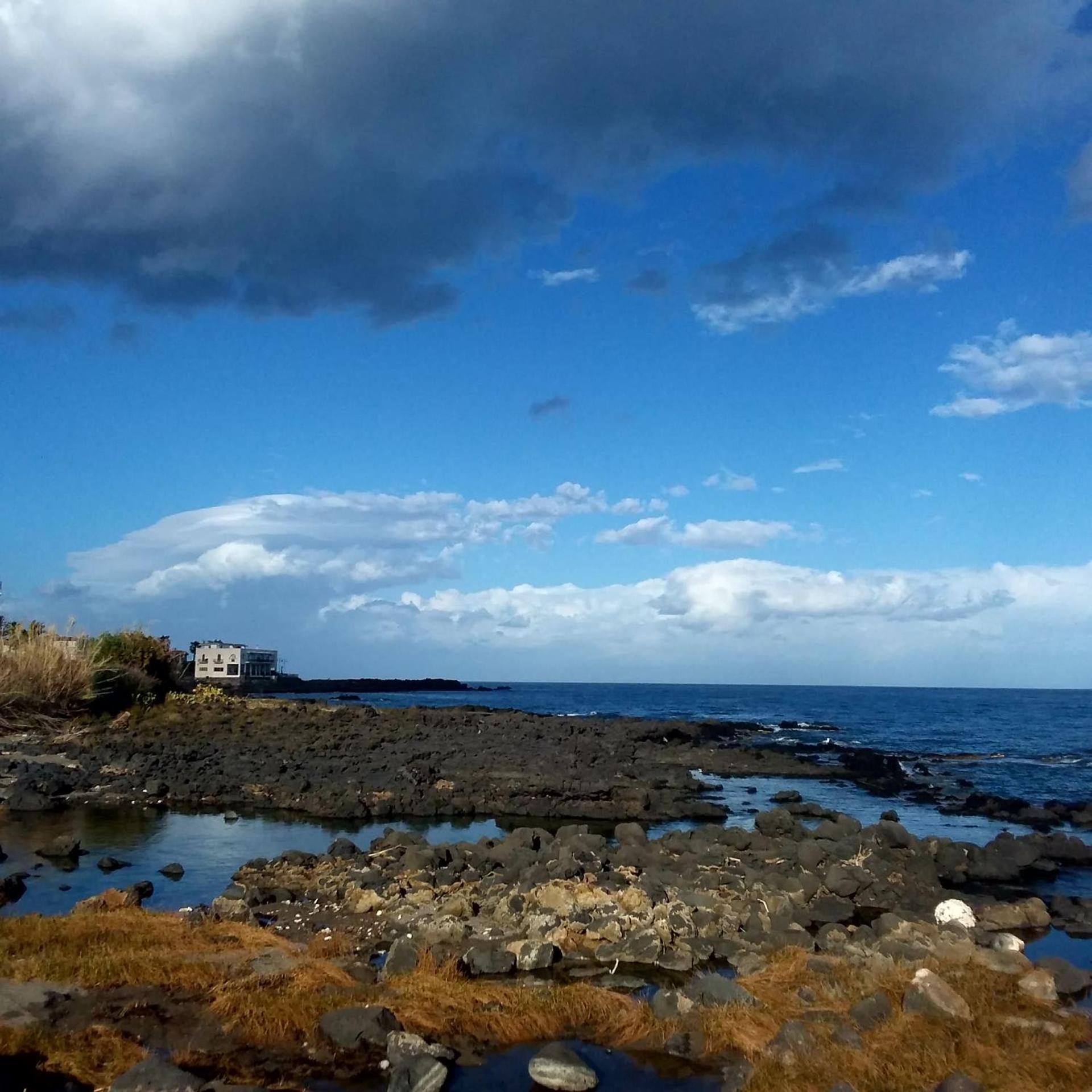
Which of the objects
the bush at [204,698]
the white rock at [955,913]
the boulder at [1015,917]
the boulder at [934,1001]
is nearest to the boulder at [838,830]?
the boulder at [1015,917]

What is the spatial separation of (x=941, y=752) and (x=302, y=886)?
44.1 metres

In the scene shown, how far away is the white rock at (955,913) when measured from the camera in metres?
12.9

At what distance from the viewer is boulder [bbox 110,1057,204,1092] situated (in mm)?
6859

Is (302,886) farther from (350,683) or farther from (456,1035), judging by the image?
(350,683)

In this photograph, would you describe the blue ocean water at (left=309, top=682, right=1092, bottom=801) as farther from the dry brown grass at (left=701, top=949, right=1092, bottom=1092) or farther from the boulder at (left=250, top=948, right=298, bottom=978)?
the boulder at (left=250, top=948, right=298, bottom=978)

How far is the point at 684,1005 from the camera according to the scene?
9227 mm

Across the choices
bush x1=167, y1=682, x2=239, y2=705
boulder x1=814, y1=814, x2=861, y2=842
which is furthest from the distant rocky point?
boulder x1=814, y1=814, x2=861, y2=842

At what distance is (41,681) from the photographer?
112 ft

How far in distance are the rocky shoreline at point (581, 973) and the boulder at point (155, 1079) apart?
23 millimetres

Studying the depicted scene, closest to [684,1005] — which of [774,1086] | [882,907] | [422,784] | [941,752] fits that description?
[774,1086]

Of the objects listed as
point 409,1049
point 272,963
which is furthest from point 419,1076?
point 272,963

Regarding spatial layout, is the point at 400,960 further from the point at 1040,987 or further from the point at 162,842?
the point at 162,842

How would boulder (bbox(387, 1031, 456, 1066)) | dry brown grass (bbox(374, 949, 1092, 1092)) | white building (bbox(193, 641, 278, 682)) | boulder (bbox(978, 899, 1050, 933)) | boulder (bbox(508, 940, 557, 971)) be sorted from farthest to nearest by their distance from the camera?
1. white building (bbox(193, 641, 278, 682))
2. boulder (bbox(978, 899, 1050, 933))
3. boulder (bbox(508, 940, 557, 971))
4. boulder (bbox(387, 1031, 456, 1066))
5. dry brown grass (bbox(374, 949, 1092, 1092))

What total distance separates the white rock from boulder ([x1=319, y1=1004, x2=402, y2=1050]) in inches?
314
